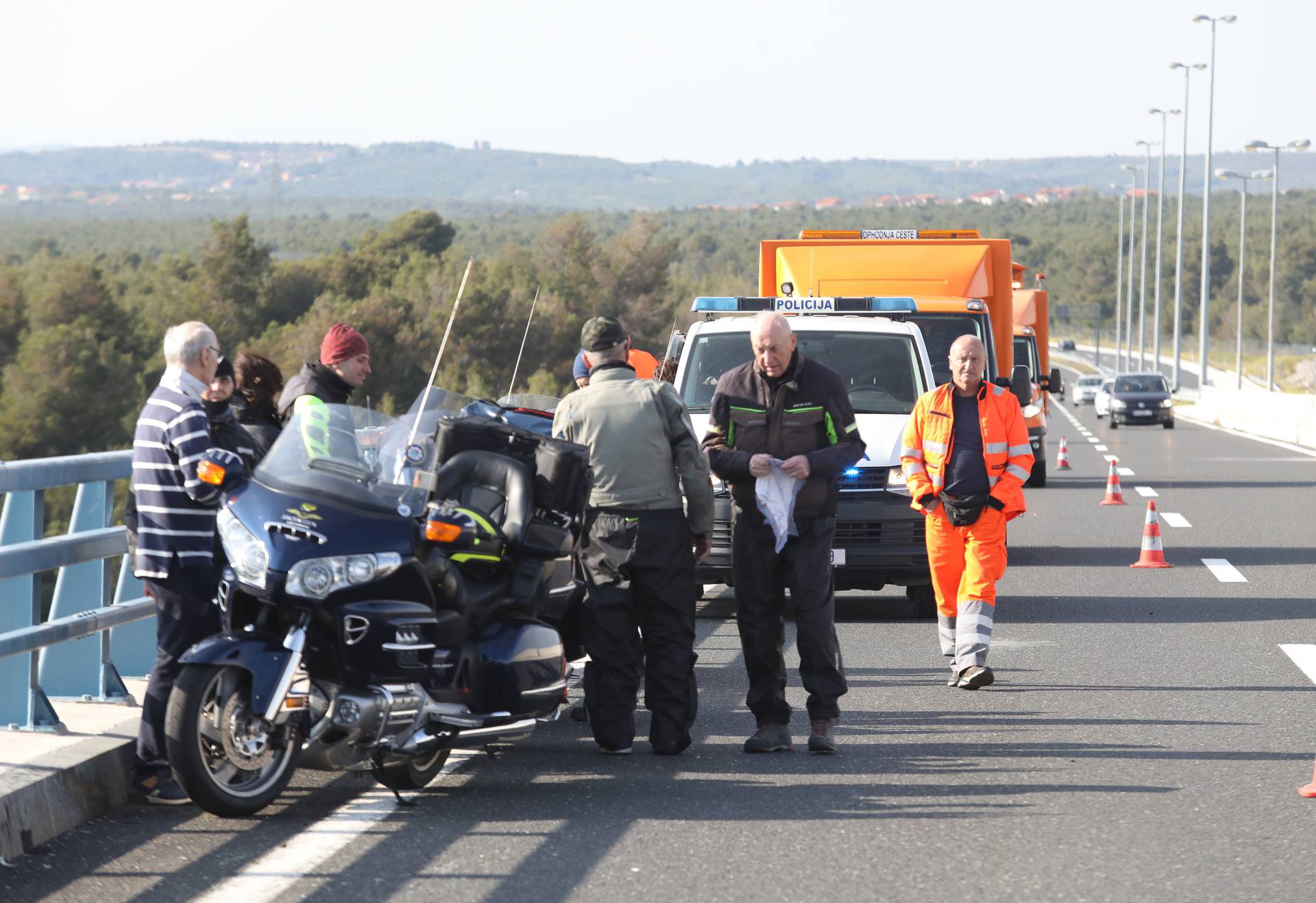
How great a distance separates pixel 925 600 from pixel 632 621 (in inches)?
189

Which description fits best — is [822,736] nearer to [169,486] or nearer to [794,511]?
[794,511]

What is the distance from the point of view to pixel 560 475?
691cm

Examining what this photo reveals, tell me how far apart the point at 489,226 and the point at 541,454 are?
166636mm

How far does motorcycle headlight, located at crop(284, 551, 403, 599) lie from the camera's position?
5941 mm

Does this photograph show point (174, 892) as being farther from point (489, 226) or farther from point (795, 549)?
point (489, 226)

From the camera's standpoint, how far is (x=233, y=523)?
20.0 feet

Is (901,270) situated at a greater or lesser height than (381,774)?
greater

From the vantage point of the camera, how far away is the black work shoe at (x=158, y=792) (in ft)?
20.9

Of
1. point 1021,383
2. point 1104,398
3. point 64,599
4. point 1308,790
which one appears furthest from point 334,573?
point 1104,398

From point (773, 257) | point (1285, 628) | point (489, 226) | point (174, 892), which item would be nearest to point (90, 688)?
point (174, 892)

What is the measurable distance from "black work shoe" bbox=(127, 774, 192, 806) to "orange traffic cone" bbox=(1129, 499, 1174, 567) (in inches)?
382

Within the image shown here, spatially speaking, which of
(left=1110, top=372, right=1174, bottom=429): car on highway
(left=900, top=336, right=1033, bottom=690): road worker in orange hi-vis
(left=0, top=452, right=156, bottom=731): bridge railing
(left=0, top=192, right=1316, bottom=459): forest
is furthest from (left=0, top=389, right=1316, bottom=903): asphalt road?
(left=0, top=192, right=1316, bottom=459): forest

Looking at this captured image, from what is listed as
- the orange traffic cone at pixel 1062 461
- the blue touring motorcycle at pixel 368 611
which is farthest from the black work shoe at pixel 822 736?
the orange traffic cone at pixel 1062 461

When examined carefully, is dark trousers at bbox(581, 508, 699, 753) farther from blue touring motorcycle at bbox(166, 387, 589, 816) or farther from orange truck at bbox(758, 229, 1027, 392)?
orange truck at bbox(758, 229, 1027, 392)
